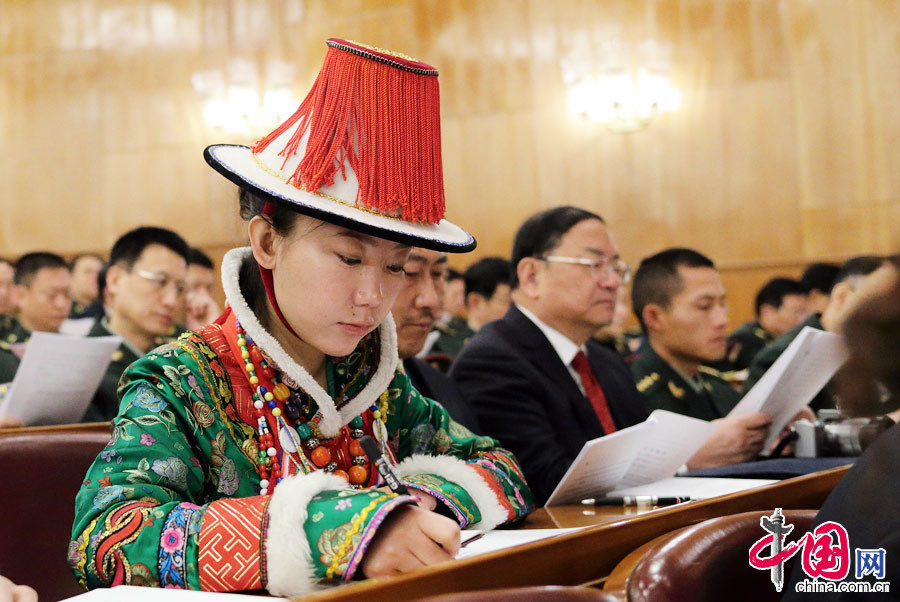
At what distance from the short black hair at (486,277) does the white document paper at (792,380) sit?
140 inches

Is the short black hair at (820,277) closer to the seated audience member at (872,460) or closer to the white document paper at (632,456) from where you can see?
the white document paper at (632,456)

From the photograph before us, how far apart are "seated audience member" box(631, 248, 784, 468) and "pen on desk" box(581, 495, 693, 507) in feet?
4.72

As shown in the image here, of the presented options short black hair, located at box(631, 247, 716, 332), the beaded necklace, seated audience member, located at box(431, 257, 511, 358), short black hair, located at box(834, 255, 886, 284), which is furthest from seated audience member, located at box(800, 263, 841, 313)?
the beaded necklace

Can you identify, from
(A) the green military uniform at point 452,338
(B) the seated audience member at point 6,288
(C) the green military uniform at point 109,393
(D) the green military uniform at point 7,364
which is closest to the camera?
(C) the green military uniform at point 109,393

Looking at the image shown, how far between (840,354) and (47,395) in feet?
7.93

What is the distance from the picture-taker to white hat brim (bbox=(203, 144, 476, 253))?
1279 mm

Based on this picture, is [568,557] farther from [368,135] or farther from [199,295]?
[199,295]

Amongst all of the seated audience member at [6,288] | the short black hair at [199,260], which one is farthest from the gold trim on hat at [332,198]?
the seated audience member at [6,288]

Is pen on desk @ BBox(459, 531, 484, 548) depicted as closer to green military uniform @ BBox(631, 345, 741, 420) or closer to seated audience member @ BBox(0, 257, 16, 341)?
green military uniform @ BBox(631, 345, 741, 420)

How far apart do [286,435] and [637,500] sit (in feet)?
2.15

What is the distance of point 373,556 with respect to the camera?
104 cm

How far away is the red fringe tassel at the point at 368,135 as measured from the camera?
1.33m

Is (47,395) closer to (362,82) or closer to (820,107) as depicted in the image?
(362,82)

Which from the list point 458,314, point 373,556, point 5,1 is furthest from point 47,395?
point 5,1
